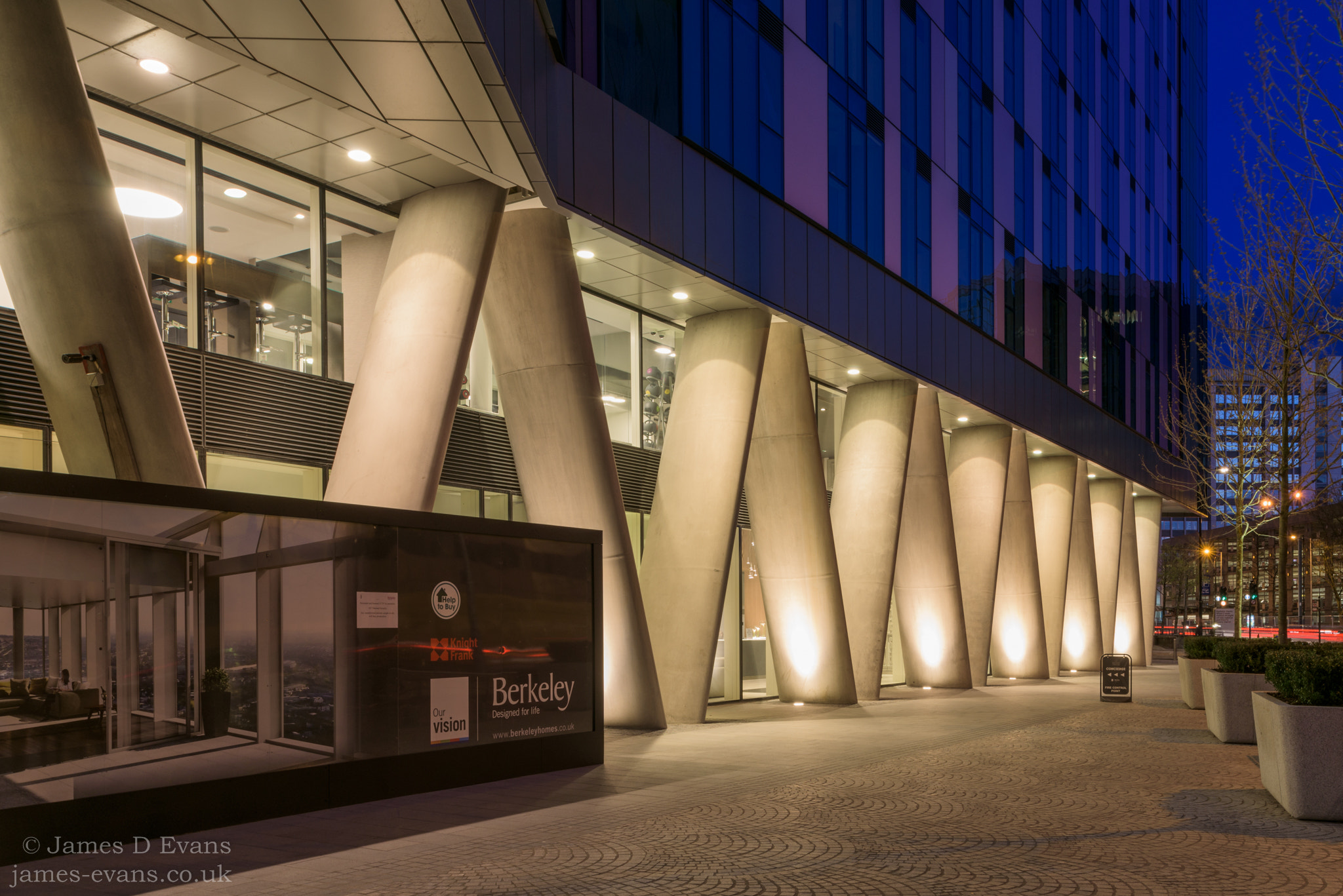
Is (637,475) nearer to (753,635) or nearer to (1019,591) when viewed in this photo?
(753,635)

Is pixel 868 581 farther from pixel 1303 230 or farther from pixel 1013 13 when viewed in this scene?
pixel 1013 13

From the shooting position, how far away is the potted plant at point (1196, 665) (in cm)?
2133

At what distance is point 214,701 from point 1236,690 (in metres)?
12.6

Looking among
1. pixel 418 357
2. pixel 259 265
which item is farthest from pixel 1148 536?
pixel 259 265

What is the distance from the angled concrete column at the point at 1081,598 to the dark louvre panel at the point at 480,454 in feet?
83.0

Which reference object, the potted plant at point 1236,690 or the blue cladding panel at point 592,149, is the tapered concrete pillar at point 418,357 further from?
the potted plant at point 1236,690

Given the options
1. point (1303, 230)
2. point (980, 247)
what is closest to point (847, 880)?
point (1303, 230)

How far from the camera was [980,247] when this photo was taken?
100 feet

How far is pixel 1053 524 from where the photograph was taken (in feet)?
124

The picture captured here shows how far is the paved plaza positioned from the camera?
7703 mm

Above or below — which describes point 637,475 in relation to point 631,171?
below

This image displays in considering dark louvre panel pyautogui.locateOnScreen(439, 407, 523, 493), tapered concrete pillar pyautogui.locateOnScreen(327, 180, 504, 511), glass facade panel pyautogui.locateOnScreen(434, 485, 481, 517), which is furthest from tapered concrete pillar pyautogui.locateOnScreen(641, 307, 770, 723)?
tapered concrete pillar pyautogui.locateOnScreen(327, 180, 504, 511)

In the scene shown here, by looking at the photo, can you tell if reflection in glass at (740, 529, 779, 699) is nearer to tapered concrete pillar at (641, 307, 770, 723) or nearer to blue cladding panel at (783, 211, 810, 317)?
tapered concrete pillar at (641, 307, 770, 723)

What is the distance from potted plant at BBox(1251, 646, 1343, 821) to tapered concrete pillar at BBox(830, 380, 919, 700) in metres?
14.6
